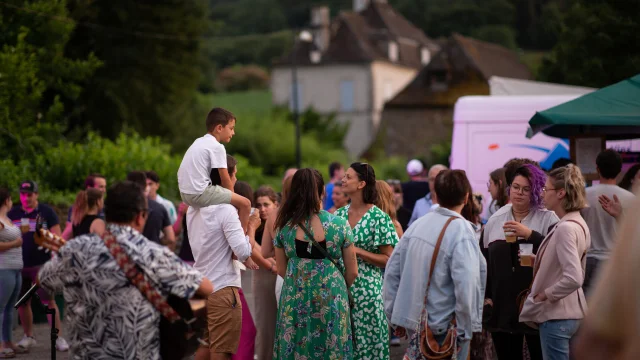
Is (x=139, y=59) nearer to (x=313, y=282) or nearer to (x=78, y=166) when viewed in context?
(x=78, y=166)

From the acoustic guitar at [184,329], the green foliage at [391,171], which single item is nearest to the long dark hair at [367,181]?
the acoustic guitar at [184,329]

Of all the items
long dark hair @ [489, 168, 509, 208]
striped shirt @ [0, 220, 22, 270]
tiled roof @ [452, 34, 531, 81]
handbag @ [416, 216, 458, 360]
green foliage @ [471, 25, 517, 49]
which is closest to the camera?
handbag @ [416, 216, 458, 360]

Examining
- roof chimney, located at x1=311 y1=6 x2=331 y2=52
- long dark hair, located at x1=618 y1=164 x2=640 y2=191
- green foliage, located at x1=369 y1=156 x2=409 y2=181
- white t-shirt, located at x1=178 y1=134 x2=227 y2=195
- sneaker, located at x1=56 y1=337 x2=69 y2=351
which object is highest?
roof chimney, located at x1=311 y1=6 x2=331 y2=52

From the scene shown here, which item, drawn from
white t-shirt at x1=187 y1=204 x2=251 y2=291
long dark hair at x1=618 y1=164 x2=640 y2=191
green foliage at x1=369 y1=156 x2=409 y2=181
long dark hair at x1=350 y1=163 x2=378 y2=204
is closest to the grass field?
green foliage at x1=369 y1=156 x2=409 y2=181

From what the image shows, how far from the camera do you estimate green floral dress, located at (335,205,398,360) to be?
7297mm

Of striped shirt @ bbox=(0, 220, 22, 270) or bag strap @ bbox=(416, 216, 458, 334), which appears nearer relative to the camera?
bag strap @ bbox=(416, 216, 458, 334)

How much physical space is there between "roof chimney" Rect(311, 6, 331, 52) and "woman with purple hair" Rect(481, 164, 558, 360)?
7187cm

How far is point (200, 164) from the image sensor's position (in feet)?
22.6

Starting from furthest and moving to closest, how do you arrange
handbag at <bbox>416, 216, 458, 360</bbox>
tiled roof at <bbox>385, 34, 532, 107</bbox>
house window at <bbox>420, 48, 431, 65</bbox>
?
house window at <bbox>420, 48, 431, 65</bbox>, tiled roof at <bbox>385, 34, 532, 107</bbox>, handbag at <bbox>416, 216, 458, 360</bbox>

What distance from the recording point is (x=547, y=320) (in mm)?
6609

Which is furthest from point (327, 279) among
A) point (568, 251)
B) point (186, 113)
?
point (186, 113)

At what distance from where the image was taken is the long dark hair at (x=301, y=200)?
22.8ft

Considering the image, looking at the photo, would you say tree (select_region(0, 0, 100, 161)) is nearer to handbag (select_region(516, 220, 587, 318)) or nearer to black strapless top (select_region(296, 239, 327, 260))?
black strapless top (select_region(296, 239, 327, 260))

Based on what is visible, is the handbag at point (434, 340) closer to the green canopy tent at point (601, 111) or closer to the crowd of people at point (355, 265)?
the crowd of people at point (355, 265)
